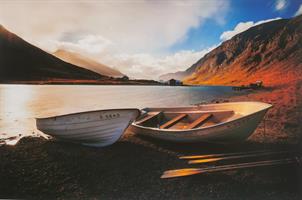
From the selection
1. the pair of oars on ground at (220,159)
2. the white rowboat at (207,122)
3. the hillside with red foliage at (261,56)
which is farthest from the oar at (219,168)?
the hillside with red foliage at (261,56)

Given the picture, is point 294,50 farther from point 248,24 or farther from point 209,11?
point 209,11

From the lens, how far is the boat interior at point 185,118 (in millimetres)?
4047

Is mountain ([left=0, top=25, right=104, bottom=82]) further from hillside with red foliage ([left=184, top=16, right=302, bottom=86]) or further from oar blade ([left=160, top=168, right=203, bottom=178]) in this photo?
hillside with red foliage ([left=184, top=16, right=302, bottom=86])

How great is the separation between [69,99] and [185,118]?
31.7ft

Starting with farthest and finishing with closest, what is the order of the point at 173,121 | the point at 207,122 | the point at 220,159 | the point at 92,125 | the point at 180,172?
the point at 173,121 < the point at 207,122 < the point at 92,125 < the point at 220,159 < the point at 180,172

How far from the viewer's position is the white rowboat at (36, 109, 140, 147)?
359 cm

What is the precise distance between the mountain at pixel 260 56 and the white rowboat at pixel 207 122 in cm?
97

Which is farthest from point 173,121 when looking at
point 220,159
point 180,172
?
point 180,172

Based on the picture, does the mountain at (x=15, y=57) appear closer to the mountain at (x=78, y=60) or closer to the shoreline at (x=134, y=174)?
the mountain at (x=78, y=60)

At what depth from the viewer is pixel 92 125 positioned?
3.65 m

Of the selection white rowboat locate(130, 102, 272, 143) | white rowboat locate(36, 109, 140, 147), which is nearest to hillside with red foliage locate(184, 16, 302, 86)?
white rowboat locate(130, 102, 272, 143)

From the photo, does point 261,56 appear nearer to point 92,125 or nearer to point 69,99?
point 92,125

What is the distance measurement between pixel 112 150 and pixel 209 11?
3273 mm

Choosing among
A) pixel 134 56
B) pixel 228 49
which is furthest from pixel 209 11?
pixel 134 56
